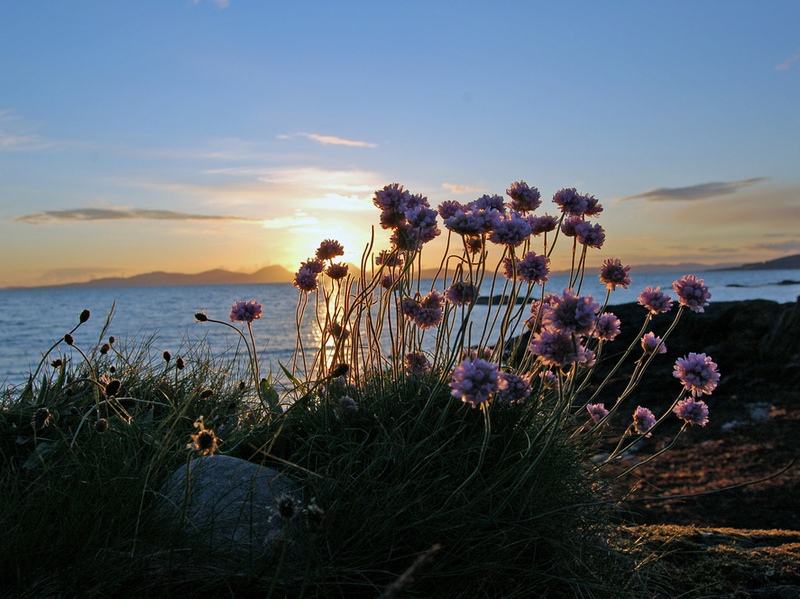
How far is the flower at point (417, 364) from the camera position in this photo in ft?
12.8

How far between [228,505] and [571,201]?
2483 millimetres

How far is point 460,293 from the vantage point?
354 cm

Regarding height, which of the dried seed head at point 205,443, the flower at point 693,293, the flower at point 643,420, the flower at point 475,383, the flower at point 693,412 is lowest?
the flower at point 643,420

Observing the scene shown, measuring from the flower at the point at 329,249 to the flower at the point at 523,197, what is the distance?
116 cm

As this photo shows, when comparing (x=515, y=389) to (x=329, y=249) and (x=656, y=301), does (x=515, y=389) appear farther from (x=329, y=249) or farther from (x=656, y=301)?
(x=329, y=249)

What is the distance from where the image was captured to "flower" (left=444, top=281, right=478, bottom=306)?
348cm

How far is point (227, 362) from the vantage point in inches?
232

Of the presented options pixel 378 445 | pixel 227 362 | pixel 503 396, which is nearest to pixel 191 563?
pixel 378 445

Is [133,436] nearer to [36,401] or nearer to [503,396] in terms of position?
[36,401]

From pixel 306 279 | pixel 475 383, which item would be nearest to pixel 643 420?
pixel 475 383

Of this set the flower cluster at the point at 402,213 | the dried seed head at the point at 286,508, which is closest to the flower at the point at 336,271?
the flower cluster at the point at 402,213

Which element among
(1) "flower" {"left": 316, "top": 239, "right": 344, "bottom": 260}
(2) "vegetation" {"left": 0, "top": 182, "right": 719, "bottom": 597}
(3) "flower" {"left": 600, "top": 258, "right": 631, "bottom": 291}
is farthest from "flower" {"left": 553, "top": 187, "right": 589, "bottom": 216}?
(1) "flower" {"left": 316, "top": 239, "right": 344, "bottom": 260}

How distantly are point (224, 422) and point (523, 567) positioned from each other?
2.22 metres

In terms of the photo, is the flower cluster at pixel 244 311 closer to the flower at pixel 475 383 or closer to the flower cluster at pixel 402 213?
the flower cluster at pixel 402 213
